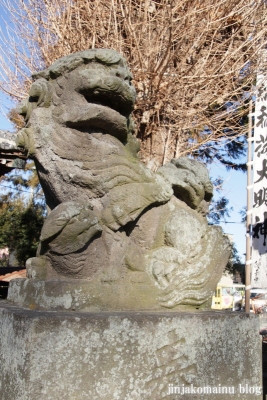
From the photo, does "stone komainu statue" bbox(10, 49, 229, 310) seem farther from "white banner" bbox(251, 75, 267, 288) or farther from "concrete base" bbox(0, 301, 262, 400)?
"white banner" bbox(251, 75, 267, 288)

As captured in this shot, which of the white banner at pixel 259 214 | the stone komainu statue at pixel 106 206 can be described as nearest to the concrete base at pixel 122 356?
the stone komainu statue at pixel 106 206

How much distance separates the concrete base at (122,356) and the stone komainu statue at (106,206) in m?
0.19

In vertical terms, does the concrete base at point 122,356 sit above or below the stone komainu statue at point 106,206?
below

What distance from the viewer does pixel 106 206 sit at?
2049mm

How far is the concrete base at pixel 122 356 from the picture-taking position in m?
1.56

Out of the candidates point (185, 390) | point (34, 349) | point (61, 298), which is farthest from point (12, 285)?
point (185, 390)

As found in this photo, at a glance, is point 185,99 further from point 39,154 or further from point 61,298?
point 61,298

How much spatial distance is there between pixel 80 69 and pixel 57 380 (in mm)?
1508

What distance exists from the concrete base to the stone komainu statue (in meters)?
0.19

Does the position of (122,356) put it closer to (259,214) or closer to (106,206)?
(106,206)

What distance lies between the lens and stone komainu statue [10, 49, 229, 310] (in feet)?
6.22

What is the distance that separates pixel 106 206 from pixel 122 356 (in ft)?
2.39

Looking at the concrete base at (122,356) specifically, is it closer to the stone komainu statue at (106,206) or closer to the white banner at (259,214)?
the stone komainu statue at (106,206)

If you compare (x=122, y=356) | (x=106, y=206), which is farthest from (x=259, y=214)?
(x=122, y=356)
